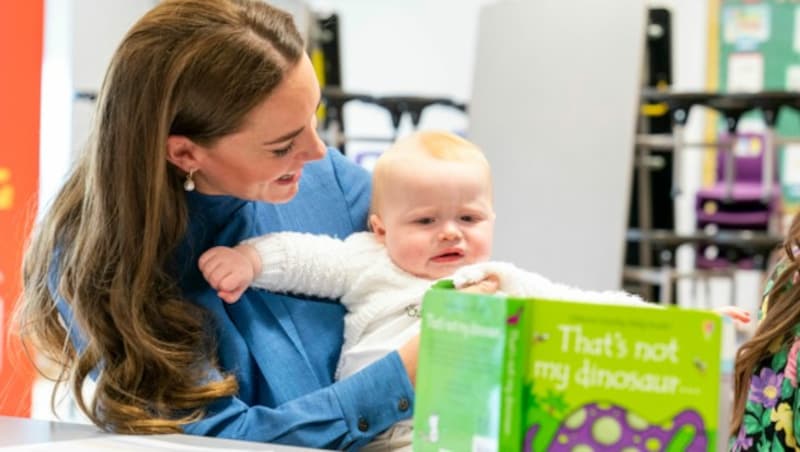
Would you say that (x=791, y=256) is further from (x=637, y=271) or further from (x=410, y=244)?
(x=637, y=271)

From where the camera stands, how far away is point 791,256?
5.14 ft

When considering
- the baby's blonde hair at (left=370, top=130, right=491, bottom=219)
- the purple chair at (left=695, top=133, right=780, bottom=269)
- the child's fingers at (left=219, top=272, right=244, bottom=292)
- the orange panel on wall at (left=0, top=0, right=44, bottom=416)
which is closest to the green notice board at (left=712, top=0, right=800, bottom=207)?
the purple chair at (left=695, top=133, right=780, bottom=269)

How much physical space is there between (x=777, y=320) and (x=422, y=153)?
0.67 meters

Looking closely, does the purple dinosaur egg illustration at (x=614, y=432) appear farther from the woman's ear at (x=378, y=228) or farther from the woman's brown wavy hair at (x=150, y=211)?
the woman's ear at (x=378, y=228)

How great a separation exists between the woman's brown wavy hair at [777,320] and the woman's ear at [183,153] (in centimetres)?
84

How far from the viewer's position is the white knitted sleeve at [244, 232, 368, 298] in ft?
5.85

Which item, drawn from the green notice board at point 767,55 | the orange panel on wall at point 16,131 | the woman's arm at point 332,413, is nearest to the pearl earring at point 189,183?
the woman's arm at point 332,413

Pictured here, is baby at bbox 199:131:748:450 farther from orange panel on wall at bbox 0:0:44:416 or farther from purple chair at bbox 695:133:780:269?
purple chair at bbox 695:133:780:269

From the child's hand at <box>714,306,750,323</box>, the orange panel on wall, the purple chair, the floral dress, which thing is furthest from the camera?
the purple chair

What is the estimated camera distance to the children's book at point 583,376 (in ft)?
3.31

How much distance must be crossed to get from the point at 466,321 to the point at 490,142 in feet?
13.7

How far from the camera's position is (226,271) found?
1.69 meters

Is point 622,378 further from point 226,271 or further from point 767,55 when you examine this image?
point 767,55

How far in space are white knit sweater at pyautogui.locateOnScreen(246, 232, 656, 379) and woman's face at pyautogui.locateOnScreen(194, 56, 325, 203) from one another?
4.2 inches
